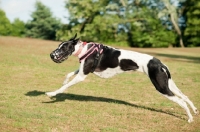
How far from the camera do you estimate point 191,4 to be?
6072 cm

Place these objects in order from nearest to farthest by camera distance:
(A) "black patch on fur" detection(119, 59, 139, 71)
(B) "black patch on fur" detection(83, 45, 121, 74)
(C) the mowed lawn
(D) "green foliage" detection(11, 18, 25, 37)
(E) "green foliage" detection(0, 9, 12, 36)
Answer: (C) the mowed lawn < (A) "black patch on fur" detection(119, 59, 139, 71) < (B) "black patch on fur" detection(83, 45, 121, 74) < (E) "green foliage" detection(0, 9, 12, 36) < (D) "green foliage" detection(11, 18, 25, 37)

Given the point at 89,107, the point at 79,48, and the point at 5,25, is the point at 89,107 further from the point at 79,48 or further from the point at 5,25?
the point at 5,25

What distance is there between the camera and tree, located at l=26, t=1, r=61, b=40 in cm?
6969

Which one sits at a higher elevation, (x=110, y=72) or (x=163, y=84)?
(x=110, y=72)

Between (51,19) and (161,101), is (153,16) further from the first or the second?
(161,101)

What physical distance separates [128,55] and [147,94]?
3.95 metres

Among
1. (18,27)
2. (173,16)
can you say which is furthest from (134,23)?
(18,27)

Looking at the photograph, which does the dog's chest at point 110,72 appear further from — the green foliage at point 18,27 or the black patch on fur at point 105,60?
the green foliage at point 18,27

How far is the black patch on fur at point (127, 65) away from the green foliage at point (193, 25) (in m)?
52.4

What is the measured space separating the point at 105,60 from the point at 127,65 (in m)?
0.73

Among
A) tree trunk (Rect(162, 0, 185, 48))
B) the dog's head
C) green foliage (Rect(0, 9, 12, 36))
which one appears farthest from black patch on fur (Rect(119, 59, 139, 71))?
green foliage (Rect(0, 9, 12, 36))

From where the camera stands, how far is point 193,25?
5838 centimetres

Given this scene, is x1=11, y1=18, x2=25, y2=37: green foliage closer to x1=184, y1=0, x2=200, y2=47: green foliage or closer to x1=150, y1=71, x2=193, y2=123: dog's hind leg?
x1=184, y1=0, x2=200, y2=47: green foliage

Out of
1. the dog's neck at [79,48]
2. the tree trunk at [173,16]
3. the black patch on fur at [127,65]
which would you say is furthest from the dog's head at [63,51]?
the tree trunk at [173,16]
